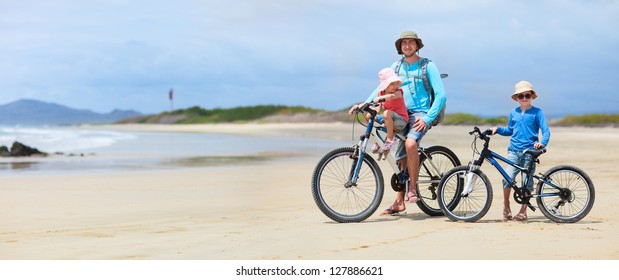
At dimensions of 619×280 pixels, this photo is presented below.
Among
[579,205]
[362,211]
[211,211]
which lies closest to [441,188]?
[362,211]

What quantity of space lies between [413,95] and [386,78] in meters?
0.41

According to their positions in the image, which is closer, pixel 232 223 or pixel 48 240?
pixel 48 240

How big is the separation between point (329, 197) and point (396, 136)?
96 centimetres

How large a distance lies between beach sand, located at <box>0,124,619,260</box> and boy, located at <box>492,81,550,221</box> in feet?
1.57

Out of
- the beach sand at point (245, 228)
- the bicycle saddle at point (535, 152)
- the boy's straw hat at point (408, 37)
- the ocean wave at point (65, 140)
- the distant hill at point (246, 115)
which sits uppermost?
the distant hill at point (246, 115)

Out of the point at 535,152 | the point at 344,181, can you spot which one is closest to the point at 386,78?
the point at 344,181

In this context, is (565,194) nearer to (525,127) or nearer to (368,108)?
(525,127)

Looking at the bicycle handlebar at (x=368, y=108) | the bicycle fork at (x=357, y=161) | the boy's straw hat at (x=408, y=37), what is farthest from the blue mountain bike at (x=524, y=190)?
the boy's straw hat at (x=408, y=37)

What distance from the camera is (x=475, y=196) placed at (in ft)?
24.5

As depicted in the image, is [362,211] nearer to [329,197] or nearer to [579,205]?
[329,197]

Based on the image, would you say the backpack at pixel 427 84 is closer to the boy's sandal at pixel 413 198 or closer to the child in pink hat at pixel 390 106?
the child in pink hat at pixel 390 106

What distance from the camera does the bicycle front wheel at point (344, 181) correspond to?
7.37m

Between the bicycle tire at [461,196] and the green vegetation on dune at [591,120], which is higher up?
the green vegetation on dune at [591,120]

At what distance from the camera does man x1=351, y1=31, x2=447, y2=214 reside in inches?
295
